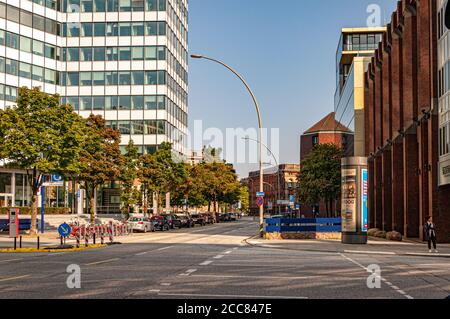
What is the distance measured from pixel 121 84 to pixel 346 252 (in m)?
60.3

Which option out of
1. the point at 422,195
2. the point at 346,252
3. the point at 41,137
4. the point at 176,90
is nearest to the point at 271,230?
the point at 422,195

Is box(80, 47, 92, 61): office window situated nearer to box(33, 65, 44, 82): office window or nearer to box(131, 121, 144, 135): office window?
box(33, 65, 44, 82): office window

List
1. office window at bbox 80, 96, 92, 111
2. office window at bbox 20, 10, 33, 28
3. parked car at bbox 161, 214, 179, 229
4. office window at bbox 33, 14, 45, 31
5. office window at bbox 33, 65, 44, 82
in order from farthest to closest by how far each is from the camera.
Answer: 1. office window at bbox 80, 96, 92, 111
2. office window at bbox 33, 65, 44, 82
3. office window at bbox 33, 14, 45, 31
4. office window at bbox 20, 10, 33, 28
5. parked car at bbox 161, 214, 179, 229

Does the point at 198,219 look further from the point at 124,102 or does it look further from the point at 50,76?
the point at 50,76

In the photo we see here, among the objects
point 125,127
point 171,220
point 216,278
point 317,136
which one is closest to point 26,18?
point 125,127

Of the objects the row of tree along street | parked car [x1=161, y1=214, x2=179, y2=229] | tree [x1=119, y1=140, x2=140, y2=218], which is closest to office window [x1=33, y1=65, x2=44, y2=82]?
the row of tree along street

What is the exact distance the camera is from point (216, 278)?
50.4 ft

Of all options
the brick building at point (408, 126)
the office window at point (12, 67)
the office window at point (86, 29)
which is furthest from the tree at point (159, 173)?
the office window at point (86, 29)

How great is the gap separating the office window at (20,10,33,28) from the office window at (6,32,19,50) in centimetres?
214

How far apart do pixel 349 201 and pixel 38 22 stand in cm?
5446

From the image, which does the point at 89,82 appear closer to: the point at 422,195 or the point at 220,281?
the point at 422,195

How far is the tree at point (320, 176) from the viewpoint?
67.6m

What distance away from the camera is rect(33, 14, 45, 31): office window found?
248 feet

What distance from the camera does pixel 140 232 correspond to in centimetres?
5247
